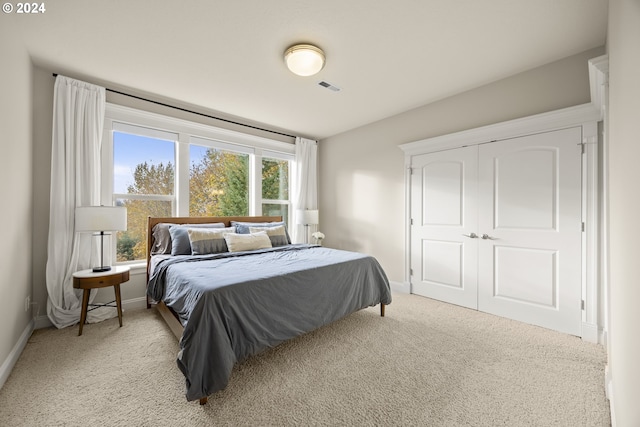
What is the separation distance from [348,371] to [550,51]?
3.35 meters

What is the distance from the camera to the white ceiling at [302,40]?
1.97 meters

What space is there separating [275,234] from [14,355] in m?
2.56

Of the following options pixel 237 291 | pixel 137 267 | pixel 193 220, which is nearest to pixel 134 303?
pixel 137 267

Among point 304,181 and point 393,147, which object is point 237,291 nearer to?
point 393,147

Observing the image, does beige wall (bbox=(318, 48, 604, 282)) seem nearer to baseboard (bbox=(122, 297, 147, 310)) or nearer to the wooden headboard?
the wooden headboard

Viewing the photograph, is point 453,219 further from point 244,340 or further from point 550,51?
point 244,340

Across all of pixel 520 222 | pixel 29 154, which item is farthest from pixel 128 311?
pixel 520 222

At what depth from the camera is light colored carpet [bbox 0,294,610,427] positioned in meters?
1.55

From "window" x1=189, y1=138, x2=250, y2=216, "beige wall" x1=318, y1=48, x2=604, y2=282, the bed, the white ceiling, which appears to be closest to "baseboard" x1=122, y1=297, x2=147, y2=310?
the bed

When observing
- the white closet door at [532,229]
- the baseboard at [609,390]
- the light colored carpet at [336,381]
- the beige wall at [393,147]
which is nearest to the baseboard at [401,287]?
the beige wall at [393,147]

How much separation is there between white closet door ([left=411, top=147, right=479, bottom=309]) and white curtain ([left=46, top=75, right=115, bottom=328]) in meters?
3.88

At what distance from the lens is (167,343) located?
7.93ft

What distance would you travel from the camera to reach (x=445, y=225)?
11.4ft

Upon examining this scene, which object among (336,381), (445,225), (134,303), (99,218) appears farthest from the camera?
(445,225)
